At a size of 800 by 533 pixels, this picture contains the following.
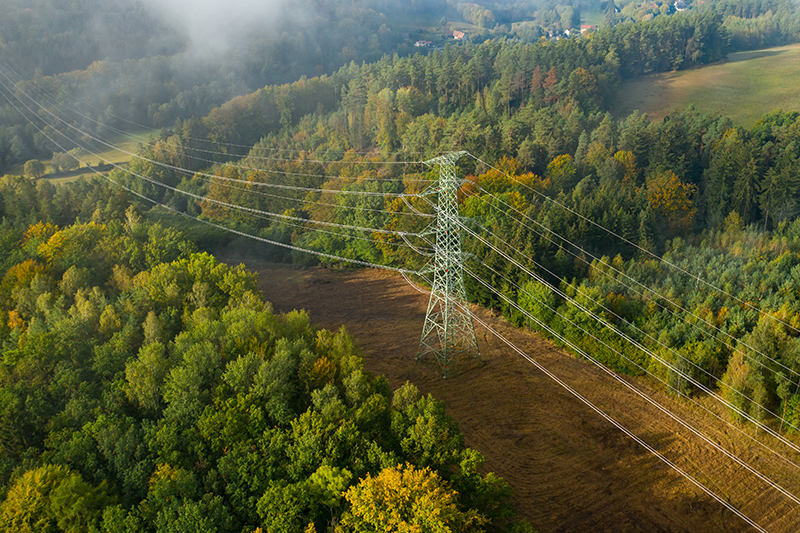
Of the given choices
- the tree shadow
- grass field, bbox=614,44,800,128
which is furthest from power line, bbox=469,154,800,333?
the tree shadow

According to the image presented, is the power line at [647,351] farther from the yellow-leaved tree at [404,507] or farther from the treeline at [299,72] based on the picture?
the treeline at [299,72]

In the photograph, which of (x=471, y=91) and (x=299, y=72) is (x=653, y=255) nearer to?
(x=471, y=91)

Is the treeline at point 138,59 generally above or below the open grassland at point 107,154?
above

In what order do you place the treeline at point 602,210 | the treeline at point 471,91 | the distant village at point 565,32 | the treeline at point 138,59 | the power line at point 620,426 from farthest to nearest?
the distant village at point 565,32 → the treeline at point 138,59 → the treeline at point 471,91 → the treeline at point 602,210 → the power line at point 620,426

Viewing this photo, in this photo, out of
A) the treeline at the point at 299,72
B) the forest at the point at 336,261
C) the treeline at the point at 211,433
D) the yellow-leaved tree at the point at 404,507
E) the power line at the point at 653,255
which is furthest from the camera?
the treeline at the point at 299,72

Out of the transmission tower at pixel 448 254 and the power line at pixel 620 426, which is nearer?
the power line at pixel 620 426

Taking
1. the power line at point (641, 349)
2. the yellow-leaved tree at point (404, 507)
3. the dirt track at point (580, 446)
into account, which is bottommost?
the dirt track at point (580, 446)

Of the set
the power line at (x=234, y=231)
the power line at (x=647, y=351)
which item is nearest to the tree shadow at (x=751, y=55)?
the power line at (x=234, y=231)

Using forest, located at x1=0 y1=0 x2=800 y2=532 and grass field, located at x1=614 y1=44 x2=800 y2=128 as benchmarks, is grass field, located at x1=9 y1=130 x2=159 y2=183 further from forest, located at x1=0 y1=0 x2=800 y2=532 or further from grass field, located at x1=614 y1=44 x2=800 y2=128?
grass field, located at x1=614 y1=44 x2=800 y2=128
